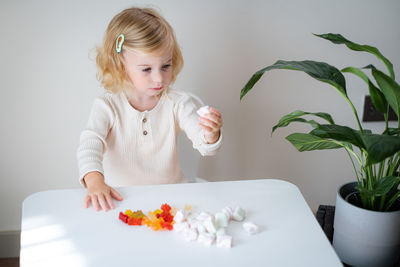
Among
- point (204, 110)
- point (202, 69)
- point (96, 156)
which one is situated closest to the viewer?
point (204, 110)

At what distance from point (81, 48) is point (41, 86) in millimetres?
208

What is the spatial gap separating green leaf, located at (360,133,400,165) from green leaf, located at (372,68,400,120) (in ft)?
0.56

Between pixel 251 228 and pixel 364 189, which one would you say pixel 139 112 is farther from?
pixel 364 189

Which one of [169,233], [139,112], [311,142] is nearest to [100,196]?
[169,233]

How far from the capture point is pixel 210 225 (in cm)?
85

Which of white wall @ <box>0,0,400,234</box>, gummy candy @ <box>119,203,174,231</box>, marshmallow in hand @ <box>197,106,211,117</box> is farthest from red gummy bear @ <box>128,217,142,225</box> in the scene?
white wall @ <box>0,0,400,234</box>

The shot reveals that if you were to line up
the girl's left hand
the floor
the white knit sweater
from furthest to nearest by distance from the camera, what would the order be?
the floor
the white knit sweater
the girl's left hand

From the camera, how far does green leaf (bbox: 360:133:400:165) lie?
2.39 ft

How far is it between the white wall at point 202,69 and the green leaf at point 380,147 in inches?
32.5

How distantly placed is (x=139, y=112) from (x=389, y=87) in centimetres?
75

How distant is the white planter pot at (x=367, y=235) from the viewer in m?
0.96

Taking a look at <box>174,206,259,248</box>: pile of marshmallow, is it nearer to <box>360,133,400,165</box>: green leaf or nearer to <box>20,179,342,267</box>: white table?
<box>20,179,342,267</box>: white table

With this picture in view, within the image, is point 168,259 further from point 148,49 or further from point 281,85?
point 281,85

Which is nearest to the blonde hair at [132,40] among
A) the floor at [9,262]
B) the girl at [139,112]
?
the girl at [139,112]
